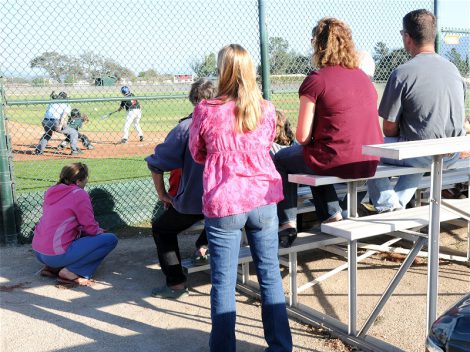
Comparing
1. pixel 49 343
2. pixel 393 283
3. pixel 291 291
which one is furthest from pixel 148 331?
pixel 393 283

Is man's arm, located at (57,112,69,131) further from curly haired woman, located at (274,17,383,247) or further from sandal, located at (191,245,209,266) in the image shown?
curly haired woman, located at (274,17,383,247)

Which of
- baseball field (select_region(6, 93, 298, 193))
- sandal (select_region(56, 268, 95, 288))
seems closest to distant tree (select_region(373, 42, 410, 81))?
baseball field (select_region(6, 93, 298, 193))

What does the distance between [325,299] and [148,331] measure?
1.42 meters

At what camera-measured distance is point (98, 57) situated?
7160mm

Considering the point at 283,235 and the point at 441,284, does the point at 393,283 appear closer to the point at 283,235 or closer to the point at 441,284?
the point at 283,235

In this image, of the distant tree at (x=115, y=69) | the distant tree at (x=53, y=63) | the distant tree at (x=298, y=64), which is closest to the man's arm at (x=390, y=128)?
the distant tree at (x=298, y=64)

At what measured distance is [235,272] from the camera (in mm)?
3135

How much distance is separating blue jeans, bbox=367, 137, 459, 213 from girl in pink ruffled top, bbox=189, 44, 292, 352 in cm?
134

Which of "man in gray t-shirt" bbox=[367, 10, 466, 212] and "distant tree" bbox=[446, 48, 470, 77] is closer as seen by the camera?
"man in gray t-shirt" bbox=[367, 10, 466, 212]

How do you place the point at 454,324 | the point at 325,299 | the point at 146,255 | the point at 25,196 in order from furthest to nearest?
1. the point at 25,196
2. the point at 146,255
3. the point at 325,299
4. the point at 454,324

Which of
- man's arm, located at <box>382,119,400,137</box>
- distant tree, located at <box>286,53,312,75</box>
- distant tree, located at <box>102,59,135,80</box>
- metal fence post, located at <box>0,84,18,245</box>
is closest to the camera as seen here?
man's arm, located at <box>382,119,400,137</box>

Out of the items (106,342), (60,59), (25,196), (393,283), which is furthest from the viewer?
(60,59)

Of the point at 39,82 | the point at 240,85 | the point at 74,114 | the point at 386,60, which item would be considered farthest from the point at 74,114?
the point at 240,85

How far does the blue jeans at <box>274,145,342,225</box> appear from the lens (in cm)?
409
